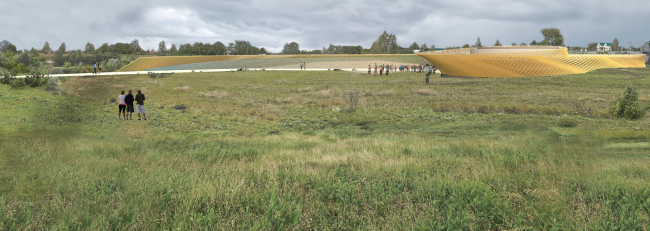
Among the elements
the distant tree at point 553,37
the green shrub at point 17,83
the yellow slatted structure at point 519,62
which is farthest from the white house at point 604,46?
the green shrub at point 17,83

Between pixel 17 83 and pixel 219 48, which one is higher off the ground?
pixel 219 48

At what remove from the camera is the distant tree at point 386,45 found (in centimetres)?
12662

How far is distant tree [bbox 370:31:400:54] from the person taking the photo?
415ft

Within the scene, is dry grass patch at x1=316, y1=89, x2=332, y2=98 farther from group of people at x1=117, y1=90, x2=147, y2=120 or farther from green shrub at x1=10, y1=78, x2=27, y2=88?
green shrub at x1=10, y1=78, x2=27, y2=88

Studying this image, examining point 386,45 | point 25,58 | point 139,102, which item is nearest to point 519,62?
point 139,102

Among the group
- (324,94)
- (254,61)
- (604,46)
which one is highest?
(604,46)

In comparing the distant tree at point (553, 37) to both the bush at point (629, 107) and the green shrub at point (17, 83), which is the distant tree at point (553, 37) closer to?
the bush at point (629, 107)

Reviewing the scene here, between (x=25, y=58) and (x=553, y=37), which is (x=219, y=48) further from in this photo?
(x=553, y=37)

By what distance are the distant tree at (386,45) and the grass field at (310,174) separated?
4392 inches

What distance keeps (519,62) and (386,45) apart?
9129 cm

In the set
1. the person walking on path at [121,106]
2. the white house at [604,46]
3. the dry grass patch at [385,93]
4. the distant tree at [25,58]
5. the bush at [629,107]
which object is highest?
the white house at [604,46]

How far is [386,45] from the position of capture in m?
130

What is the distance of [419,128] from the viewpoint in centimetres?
1708

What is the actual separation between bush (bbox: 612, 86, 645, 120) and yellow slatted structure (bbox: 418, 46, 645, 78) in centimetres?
2571
